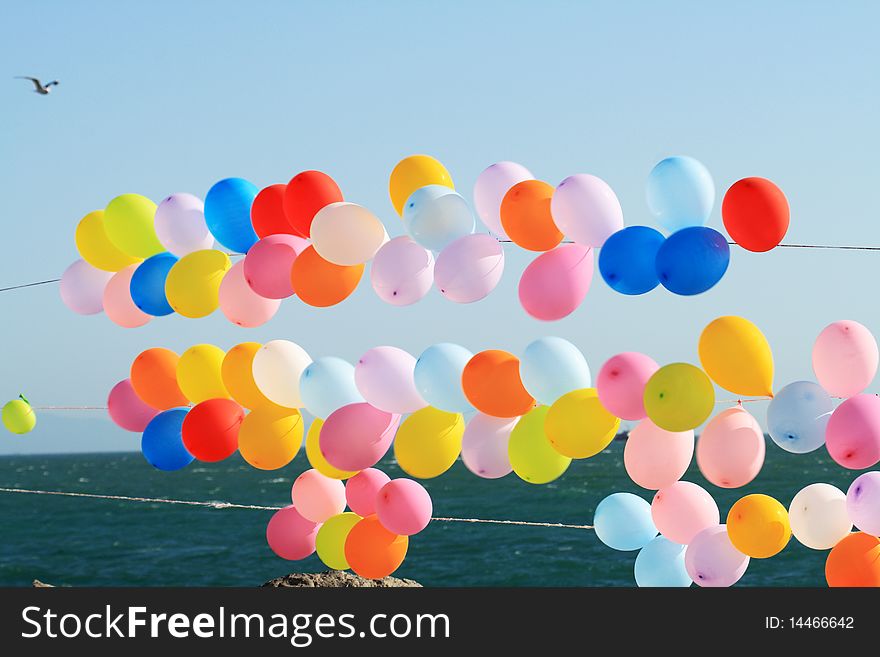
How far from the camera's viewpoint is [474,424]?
5176 millimetres

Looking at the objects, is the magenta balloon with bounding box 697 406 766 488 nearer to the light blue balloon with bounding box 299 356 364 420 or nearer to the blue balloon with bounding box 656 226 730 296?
the blue balloon with bounding box 656 226 730 296

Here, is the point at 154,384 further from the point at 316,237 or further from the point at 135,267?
the point at 316,237

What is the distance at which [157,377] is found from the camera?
230 inches

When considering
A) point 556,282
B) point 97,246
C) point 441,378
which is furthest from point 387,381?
point 97,246

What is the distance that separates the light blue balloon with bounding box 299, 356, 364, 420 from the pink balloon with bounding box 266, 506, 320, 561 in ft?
2.62

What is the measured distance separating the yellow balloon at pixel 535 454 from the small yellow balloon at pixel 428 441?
279mm

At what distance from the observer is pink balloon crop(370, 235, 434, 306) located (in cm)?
510

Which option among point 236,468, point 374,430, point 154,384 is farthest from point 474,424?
point 236,468

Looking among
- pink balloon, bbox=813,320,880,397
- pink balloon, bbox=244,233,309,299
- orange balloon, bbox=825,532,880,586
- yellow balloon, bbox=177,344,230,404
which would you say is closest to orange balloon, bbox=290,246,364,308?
pink balloon, bbox=244,233,309,299

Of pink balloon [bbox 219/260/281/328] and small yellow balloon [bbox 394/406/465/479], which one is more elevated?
pink balloon [bbox 219/260/281/328]

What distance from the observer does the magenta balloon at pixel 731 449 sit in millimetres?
4781

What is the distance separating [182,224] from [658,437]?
253cm

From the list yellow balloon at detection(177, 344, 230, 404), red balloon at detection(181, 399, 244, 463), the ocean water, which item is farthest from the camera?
the ocean water

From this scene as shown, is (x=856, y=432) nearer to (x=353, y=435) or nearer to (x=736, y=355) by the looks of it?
(x=736, y=355)
